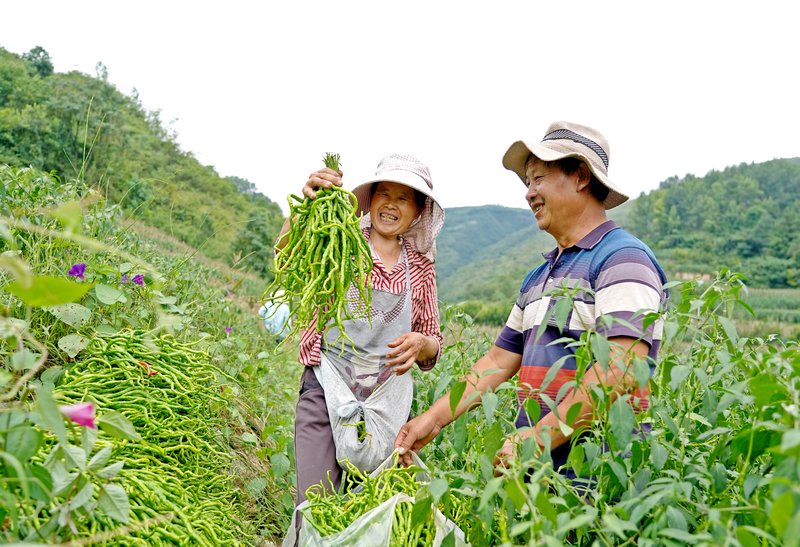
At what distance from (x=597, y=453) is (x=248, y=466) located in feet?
7.59

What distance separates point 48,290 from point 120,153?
1977 centimetres

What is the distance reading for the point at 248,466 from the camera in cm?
329

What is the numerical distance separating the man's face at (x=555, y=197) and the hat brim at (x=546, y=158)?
62 mm

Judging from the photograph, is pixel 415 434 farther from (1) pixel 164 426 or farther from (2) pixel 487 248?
(2) pixel 487 248

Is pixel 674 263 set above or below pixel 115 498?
above

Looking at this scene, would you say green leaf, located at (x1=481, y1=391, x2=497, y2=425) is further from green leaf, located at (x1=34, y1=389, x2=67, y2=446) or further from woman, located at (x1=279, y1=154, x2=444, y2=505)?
woman, located at (x1=279, y1=154, x2=444, y2=505)

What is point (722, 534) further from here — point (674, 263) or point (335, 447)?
point (674, 263)

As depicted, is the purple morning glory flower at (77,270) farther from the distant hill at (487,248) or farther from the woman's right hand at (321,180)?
the distant hill at (487,248)

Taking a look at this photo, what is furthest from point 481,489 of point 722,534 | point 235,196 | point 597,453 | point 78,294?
point 235,196

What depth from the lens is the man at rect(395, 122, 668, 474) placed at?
1872mm

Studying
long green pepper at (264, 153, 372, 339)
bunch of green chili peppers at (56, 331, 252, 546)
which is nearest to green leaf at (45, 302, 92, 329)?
bunch of green chili peppers at (56, 331, 252, 546)

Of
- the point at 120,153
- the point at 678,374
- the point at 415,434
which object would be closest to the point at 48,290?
the point at 678,374

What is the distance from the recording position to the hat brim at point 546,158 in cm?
210

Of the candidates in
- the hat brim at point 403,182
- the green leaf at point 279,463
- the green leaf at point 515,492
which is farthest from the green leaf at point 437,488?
the green leaf at point 279,463
